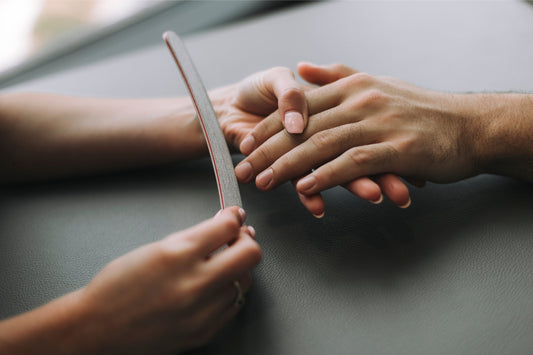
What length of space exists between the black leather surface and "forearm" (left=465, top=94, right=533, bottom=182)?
0.09 feet

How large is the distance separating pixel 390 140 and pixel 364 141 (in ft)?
0.11

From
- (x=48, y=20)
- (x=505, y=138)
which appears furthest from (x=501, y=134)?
(x=48, y=20)

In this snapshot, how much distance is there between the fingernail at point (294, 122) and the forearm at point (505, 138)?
0.76 feet

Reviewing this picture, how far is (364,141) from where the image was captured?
53 cm

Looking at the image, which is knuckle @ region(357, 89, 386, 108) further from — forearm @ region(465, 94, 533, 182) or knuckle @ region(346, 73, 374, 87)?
forearm @ region(465, 94, 533, 182)

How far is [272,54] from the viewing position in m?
0.93

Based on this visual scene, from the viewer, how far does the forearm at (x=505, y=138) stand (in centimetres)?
53

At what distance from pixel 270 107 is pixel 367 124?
0.17 metres

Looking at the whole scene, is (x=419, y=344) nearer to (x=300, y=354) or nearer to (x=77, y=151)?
(x=300, y=354)

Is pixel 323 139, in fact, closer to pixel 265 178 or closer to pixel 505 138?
pixel 265 178

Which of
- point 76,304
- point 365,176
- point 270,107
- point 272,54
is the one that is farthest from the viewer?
point 272,54

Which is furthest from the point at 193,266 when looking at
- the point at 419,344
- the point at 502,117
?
the point at 502,117

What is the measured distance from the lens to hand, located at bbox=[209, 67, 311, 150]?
538mm

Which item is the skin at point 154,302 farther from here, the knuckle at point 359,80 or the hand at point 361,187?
the knuckle at point 359,80
